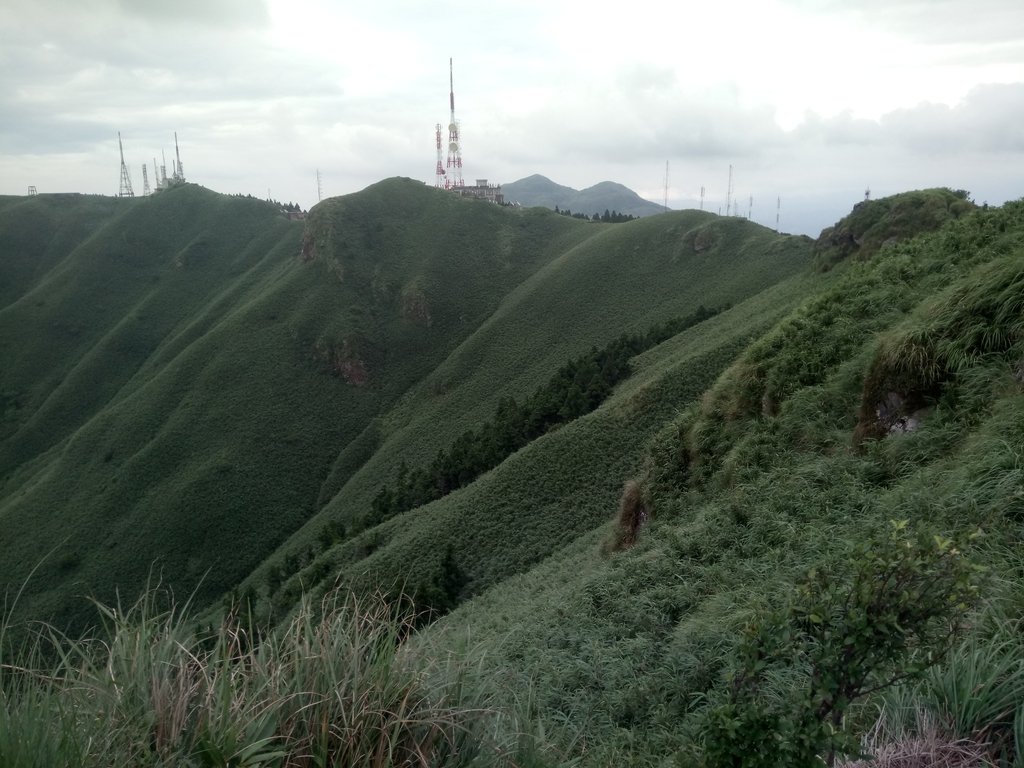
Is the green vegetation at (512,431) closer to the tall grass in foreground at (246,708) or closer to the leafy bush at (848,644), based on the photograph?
the tall grass in foreground at (246,708)

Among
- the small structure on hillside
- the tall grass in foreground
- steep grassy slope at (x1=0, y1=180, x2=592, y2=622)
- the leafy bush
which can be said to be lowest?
steep grassy slope at (x1=0, y1=180, x2=592, y2=622)

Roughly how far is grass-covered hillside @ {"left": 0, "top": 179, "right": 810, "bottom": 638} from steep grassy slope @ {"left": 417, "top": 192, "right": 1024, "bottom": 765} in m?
10.7

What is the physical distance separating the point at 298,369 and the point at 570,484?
4969 cm

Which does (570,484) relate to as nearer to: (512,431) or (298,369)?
(512,431)

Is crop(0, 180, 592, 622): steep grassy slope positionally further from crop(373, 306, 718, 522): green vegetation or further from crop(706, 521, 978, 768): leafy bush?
crop(706, 521, 978, 768): leafy bush

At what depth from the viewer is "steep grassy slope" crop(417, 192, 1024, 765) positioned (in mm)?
4984

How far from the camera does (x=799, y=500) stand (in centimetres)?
823

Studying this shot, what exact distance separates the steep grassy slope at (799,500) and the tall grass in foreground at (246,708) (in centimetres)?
61

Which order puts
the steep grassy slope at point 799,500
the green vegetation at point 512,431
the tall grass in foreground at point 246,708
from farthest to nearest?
the green vegetation at point 512,431 < the steep grassy slope at point 799,500 < the tall grass in foreground at point 246,708

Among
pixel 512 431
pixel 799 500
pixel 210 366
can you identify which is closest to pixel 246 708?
pixel 799 500

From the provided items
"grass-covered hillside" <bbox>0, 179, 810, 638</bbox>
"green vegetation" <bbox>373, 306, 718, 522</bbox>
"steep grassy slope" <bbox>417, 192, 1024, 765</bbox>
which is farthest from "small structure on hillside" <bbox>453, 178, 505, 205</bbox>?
"steep grassy slope" <bbox>417, 192, 1024, 765</bbox>

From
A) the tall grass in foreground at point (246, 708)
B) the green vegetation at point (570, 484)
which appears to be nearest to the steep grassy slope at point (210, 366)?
the green vegetation at point (570, 484)

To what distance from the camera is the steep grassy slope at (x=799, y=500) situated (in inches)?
196

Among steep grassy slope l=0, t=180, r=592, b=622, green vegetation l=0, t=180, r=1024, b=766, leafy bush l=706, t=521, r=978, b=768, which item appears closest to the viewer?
leafy bush l=706, t=521, r=978, b=768
